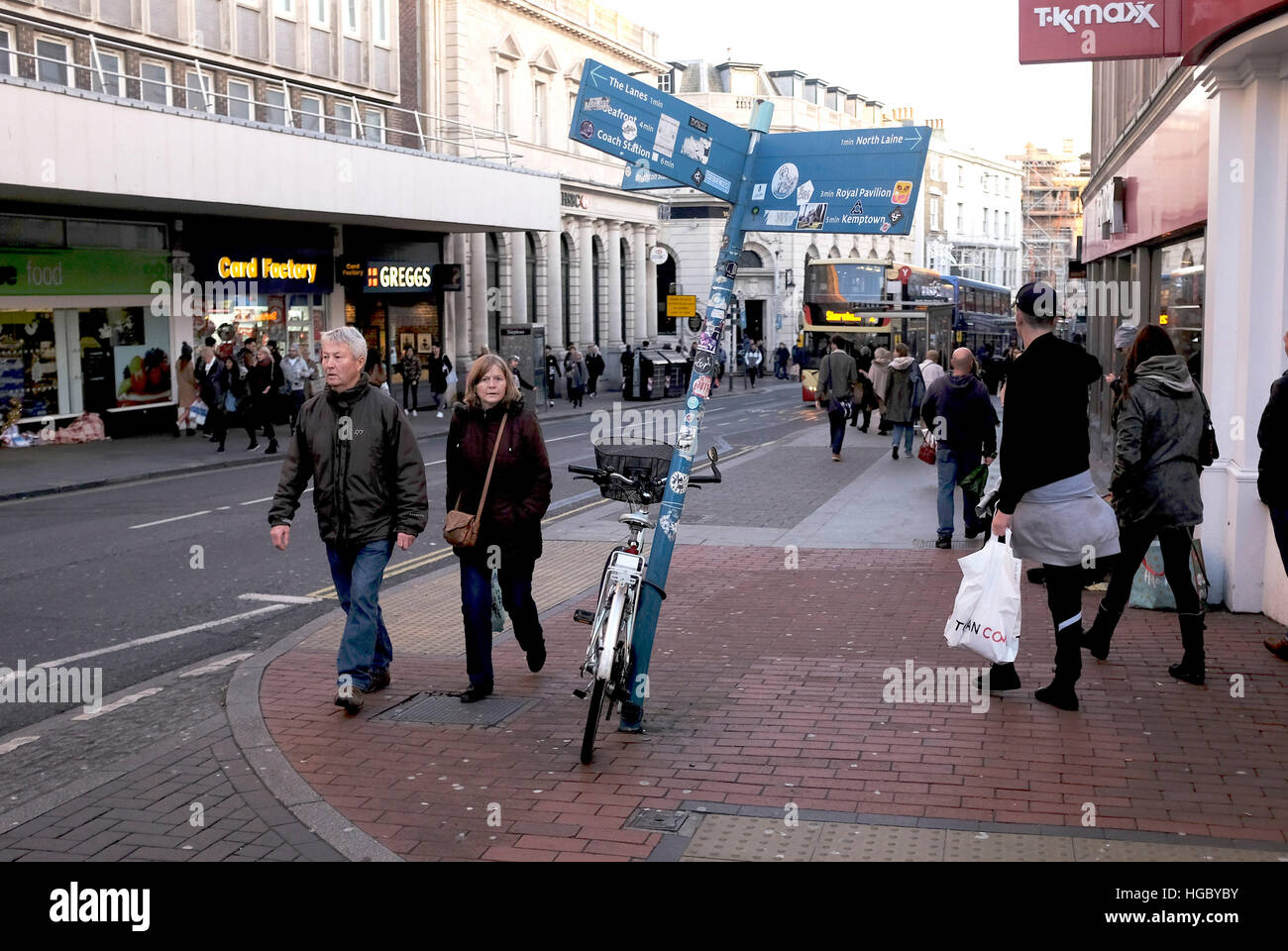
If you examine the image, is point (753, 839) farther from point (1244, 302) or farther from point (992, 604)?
point (1244, 302)

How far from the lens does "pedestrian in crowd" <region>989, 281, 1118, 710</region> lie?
6.02m

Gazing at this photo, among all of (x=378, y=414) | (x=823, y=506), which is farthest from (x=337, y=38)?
(x=378, y=414)

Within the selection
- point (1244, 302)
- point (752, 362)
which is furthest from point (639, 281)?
point (1244, 302)

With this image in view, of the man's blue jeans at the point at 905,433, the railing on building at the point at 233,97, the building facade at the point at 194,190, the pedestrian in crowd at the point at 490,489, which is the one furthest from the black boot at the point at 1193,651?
the railing on building at the point at 233,97

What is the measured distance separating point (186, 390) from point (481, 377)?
64.7ft

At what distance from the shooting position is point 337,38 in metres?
31.0

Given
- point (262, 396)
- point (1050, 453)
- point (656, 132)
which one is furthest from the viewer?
point (262, 396)

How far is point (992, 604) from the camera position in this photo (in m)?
6.32

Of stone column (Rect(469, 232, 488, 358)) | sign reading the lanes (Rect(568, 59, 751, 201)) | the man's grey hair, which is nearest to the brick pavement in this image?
the man's grey hair

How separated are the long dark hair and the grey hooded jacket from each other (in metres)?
0.08

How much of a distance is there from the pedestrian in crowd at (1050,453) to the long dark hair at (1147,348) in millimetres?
909

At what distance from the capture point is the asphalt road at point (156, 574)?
8203 millimetres

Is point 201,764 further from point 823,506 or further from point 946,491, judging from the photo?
point 823,506
